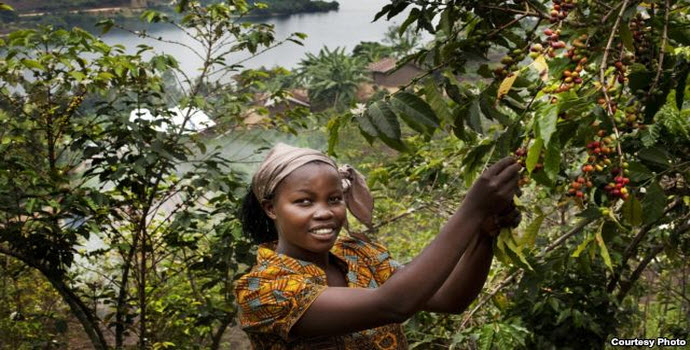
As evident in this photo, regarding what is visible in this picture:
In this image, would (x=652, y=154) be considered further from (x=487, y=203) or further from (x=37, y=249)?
(x=37, y=249)

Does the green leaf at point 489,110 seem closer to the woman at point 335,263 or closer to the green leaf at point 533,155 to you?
the woman at point 335,263

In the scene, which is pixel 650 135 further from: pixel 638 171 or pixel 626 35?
pixel 626 35

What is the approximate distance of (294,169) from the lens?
1.42m

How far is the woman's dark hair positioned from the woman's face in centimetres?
19

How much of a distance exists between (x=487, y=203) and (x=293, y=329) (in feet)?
1.36

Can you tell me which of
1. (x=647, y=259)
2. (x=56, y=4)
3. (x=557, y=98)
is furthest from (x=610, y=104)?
(x=56, y=4)

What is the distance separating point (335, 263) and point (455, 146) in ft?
8.17

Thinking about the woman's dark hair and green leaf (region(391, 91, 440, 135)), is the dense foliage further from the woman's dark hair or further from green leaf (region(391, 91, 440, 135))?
the woman's dark hair

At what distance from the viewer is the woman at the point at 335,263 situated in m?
1.17

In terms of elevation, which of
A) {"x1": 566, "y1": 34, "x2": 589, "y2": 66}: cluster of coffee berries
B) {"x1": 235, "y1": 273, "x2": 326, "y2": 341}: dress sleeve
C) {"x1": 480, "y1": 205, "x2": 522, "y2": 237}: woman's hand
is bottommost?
{"x1": 235, "y1": 273, "x2": 326, "y2": 341}: dress sleeve

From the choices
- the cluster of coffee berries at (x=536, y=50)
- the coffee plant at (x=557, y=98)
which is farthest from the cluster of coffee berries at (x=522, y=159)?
the cluster of coffee berries at (x=536, y=50)

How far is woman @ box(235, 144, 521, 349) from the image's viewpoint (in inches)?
46.0

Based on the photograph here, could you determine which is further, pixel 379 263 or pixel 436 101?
pixel 379 263

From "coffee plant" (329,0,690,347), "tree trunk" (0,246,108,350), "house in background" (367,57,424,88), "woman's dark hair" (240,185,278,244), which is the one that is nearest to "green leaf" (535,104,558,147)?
"coffee plant" (329,0,690,347)
